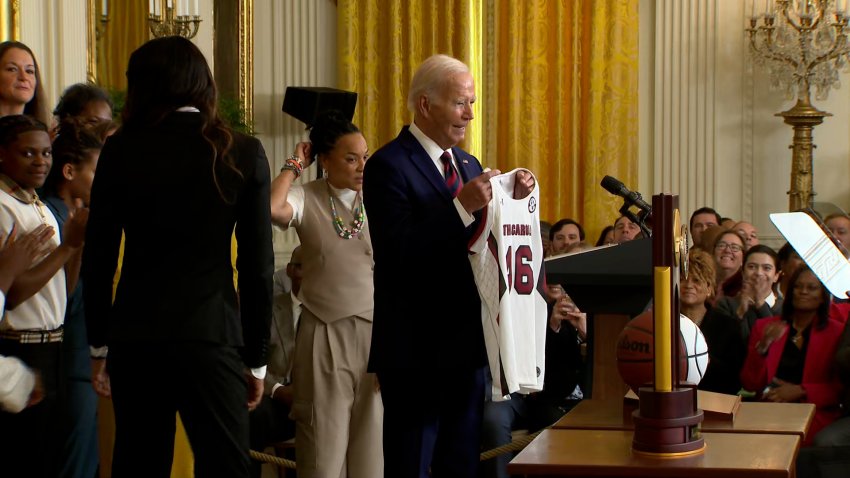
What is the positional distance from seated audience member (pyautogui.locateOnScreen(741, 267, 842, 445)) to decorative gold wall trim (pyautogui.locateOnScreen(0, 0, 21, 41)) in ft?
11.8

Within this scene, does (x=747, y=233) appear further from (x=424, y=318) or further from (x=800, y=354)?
(x=424, y=318)

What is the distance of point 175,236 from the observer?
2.73 m

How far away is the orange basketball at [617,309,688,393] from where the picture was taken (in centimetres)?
257

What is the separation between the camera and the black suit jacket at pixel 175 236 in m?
2.72

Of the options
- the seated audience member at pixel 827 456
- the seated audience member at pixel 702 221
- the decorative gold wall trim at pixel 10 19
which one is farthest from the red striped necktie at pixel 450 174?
the seated audience member at pixel 702 221

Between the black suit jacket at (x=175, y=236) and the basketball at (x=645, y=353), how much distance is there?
88cm

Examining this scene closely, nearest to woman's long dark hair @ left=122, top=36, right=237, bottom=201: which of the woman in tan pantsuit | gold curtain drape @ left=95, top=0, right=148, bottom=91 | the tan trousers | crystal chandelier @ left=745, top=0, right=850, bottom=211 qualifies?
the woman in tan pantsuit

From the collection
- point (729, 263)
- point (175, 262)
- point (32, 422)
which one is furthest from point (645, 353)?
point (729, 263)

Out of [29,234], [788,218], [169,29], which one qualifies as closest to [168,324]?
[29,234]

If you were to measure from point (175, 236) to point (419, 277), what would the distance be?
0.72 meters

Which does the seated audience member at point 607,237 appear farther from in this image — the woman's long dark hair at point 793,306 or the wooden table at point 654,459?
the wooden table at point 654,459

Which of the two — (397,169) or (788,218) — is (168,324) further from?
(788,218)

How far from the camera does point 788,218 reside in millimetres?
3400

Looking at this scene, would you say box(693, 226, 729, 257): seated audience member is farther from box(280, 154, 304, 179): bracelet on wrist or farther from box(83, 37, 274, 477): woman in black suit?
box(83, 37, 274, 477): woman in black suit
